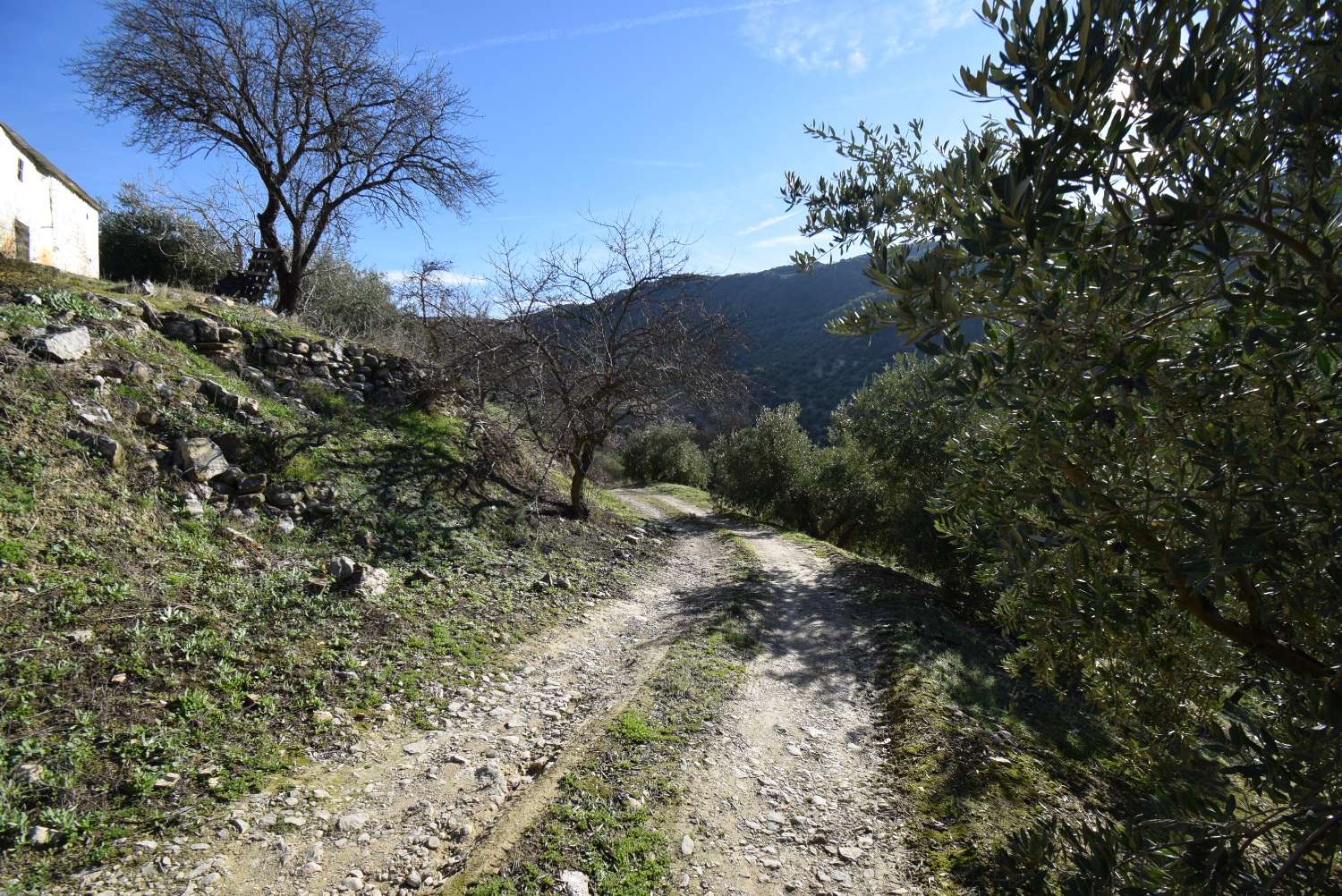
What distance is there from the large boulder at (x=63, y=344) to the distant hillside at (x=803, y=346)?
1217 inches

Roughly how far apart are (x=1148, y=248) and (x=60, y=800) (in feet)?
19.8

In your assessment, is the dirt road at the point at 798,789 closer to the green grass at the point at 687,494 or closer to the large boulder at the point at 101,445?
the large boulder at the point at 101,445

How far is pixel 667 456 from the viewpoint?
39.9m

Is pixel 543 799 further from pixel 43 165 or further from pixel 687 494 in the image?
pixel 687 494

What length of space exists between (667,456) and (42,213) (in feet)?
99.4

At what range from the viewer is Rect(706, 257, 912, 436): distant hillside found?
163ft

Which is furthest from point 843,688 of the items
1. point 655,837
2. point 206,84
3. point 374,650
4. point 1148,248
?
point 206,84

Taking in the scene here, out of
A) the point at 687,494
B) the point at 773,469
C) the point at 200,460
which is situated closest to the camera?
the point at 200,460

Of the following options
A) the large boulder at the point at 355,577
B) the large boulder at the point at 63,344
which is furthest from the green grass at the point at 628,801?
the large boulder at the point at 63,344

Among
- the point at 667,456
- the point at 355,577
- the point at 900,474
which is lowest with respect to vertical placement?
the point at 667,456

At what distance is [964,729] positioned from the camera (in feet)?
20.0

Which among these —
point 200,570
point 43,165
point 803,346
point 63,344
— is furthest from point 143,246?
point 803,346

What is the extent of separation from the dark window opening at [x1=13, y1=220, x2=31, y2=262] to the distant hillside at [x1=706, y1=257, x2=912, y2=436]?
28.7 metres

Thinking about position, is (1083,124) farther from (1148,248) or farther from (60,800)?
(60,800)
